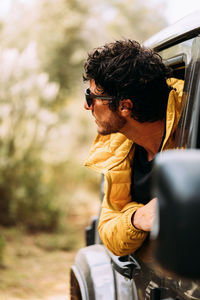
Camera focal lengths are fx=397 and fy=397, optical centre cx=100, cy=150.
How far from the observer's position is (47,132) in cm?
844

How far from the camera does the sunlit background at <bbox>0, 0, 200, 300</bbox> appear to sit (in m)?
6.72

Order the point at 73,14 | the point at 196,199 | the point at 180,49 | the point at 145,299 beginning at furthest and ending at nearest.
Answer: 1. the point at 73,14
2. the point at 180,49
3. the point at 145,299
4. the point at 196,199

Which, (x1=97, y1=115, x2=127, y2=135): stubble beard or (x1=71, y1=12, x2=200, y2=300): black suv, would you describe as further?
(x1=97, y1=115, x2=127, y2=135): stubble beard

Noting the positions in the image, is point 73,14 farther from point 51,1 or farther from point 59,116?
point 59,116

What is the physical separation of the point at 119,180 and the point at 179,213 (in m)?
1.17

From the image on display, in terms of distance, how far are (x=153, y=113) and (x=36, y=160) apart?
19.8ft

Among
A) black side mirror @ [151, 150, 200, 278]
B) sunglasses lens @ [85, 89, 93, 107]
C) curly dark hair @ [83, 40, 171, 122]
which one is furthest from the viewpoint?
sunglasses lens @ [85, 89, 93, 107]

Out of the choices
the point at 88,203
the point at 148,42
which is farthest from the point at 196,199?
the point at 88,203

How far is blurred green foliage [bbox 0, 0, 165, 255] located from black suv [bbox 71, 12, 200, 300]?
5.09 metres

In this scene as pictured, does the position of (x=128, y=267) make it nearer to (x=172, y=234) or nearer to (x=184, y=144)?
(x=184, y=144)

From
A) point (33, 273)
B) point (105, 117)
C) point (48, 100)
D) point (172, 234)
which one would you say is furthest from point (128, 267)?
point (48, 100)

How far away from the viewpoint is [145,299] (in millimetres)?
1634

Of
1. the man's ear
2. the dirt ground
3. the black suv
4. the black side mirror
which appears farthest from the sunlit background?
the black side mirror

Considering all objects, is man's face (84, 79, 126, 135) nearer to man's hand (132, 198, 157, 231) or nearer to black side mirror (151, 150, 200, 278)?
man's hand (132, 198, 157, 231)
